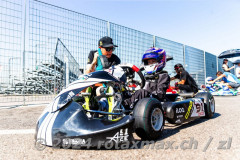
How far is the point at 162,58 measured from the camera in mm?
3199

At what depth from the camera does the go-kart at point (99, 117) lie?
5.65 ft

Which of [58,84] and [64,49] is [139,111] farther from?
[58,84]

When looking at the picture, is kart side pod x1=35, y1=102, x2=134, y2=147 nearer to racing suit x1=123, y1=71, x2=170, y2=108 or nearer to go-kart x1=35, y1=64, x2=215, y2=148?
go-kart x1=35, y1=64, x2=215, y2=148

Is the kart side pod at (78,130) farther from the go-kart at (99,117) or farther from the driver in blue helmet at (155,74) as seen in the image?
the driver in blue helmet at (155,74)

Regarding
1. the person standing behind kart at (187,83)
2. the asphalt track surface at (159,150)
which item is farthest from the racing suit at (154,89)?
the person standing behind kart at (187,83)

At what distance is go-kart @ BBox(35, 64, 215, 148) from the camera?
5.65 ft

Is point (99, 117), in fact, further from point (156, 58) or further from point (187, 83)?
point (187, 83)

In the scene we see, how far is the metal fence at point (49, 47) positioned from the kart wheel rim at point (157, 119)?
4.46 meters

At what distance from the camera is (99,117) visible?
2170 millimetres

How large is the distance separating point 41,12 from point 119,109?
4931mm

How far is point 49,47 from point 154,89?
13.2 ft

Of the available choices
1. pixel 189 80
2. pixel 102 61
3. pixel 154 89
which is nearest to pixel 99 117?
pixel 102 61

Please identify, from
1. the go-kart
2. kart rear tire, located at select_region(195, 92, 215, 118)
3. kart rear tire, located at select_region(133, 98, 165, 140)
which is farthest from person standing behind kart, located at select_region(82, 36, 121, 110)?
kart rear tire, located at select_region(195, 92, 215, 118)

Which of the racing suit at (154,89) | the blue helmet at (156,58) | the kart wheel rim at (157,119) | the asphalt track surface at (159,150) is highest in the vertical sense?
the blue helmet at (156,58)
